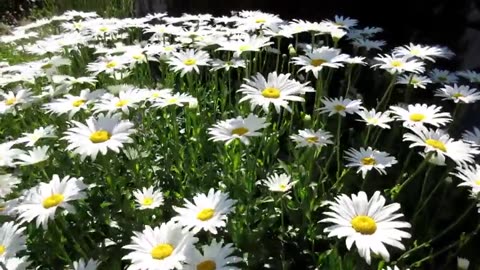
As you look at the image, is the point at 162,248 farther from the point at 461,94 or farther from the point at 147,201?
the point at 461,94

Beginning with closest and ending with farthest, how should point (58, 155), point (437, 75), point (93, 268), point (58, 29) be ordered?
point (93, 268) < point (58, 155) < point (437, 75) < point (58, 29)

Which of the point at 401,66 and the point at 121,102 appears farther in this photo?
the point at 401,66

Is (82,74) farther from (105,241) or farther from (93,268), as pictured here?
(93,268)

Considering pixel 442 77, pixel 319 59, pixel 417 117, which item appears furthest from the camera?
pixel 442 77

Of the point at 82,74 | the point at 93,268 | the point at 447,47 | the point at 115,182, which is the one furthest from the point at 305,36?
the point at 93,268

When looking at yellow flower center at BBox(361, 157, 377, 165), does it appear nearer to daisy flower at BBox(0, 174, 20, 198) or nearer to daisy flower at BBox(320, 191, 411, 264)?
daisy flower at BBox(320, 191, 411, 264)

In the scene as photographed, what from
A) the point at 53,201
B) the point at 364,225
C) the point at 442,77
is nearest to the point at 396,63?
the point at 442,77

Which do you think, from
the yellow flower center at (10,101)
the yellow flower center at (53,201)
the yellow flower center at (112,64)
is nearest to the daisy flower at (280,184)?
the yellow flower center at (53,201)
